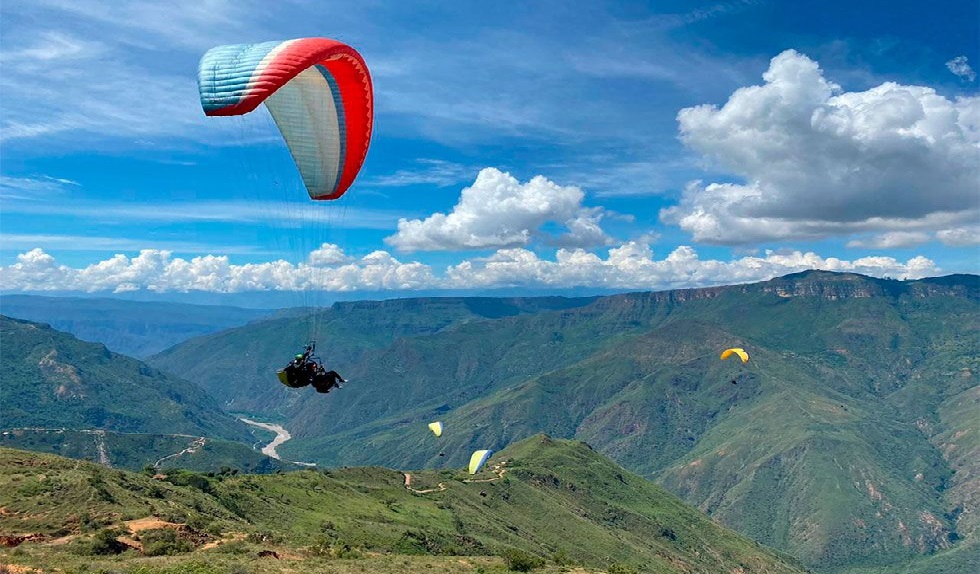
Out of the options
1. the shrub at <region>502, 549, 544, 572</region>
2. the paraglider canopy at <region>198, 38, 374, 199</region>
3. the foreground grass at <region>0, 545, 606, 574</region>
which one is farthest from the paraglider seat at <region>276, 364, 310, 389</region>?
the shrub at <region>502, 549, 544, 572</region>

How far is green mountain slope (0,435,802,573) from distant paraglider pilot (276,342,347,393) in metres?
15.5

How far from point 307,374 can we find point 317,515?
241 ft

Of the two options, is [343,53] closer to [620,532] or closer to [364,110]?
[364,110]

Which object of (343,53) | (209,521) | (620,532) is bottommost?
(620,532)

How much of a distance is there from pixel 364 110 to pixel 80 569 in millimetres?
33787

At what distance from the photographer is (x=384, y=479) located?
556ft

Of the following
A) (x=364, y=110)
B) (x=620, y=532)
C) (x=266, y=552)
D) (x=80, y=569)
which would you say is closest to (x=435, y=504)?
(x=620, y=532)

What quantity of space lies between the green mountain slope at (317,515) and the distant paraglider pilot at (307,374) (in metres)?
15.5

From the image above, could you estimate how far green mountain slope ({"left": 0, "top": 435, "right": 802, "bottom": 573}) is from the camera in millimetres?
54656

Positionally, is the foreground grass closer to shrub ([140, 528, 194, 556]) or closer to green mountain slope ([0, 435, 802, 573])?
green mountain slope ([0, 435, 802, 573])

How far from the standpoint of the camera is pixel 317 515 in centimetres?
10344

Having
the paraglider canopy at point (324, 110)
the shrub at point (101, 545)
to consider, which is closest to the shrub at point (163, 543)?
the shrub at point (101, 545)

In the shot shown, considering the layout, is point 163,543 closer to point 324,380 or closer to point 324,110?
point 324,380

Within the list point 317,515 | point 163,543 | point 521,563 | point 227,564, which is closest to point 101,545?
point 163,543
